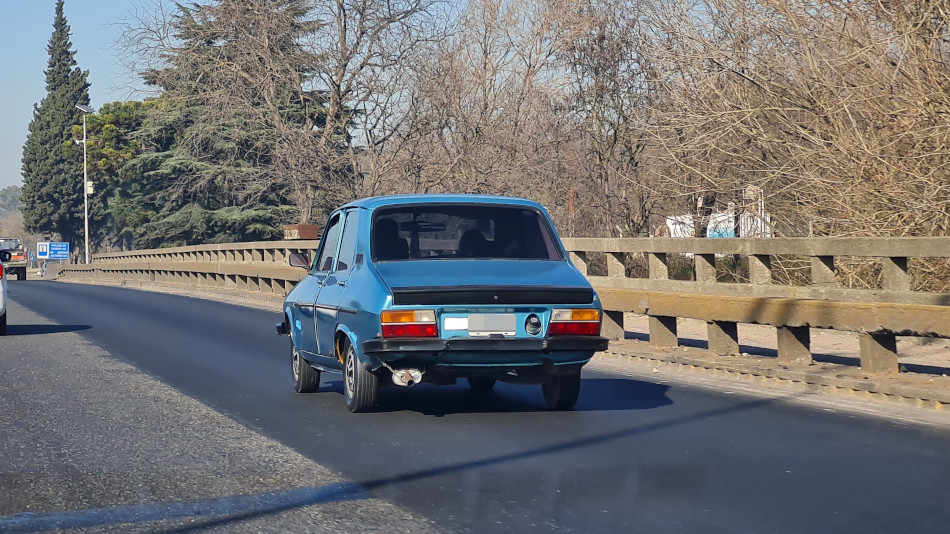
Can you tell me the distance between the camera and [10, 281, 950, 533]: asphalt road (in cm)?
539

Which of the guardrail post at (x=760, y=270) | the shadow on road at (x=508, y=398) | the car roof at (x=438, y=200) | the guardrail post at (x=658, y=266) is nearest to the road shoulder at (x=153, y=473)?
the shadow on road at (x=508, y=398)

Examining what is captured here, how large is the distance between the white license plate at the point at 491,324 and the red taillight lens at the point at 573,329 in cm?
28

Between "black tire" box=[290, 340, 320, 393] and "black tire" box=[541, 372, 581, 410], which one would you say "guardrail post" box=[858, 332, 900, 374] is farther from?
"black tire" box=[290, 340, 320, 393]

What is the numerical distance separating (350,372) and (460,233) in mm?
1312

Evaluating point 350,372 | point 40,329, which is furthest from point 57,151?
point 350,372

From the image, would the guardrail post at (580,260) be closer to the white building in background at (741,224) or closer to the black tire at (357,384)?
the white building in background at (741,224)

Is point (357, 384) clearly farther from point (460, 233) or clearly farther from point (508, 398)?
point (508, 398)

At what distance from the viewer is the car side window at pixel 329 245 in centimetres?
977

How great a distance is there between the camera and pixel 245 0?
30234 millimetres

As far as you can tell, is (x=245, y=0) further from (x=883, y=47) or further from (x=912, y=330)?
(x=912, y=330)

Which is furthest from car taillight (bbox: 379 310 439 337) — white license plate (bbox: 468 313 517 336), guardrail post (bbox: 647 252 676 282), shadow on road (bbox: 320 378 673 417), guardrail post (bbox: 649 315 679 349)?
guardrail post (bbox: 647 252 676 282)

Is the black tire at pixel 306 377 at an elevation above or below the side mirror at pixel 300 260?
below

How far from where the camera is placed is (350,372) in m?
8.58

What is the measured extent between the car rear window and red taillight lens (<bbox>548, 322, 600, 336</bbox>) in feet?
2.98
